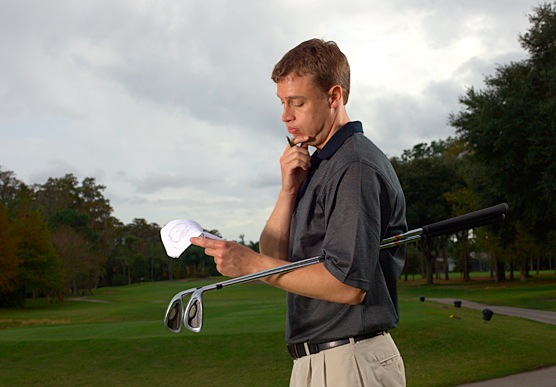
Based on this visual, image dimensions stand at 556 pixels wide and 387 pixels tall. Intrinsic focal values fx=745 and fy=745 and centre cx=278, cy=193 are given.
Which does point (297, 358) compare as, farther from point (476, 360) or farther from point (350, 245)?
point (476, 360)

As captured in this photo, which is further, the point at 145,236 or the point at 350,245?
the point at 145,236

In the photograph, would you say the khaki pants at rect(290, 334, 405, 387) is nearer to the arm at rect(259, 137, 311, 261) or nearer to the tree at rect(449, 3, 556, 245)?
the arm at rect(259, 137, 311, 261)

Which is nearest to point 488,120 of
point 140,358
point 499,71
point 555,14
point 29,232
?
point 499,71

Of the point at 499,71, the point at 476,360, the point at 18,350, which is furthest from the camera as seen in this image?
the point at 499,71

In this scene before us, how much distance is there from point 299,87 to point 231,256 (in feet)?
2.29

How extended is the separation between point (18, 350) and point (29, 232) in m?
45.4

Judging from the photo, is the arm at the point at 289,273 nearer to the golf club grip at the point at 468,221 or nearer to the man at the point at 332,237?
the man at the point at 332,237

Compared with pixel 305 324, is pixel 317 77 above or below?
above

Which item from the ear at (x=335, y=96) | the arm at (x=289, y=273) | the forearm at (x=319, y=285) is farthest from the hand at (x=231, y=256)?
the ear at (x=335, y=96)

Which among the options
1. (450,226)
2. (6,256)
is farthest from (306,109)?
(6,256)

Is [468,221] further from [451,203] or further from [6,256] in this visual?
[451,203]

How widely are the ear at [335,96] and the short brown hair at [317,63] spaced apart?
0.05 feet

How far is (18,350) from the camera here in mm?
14891

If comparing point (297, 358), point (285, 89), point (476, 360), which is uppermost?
point (285, 89)
